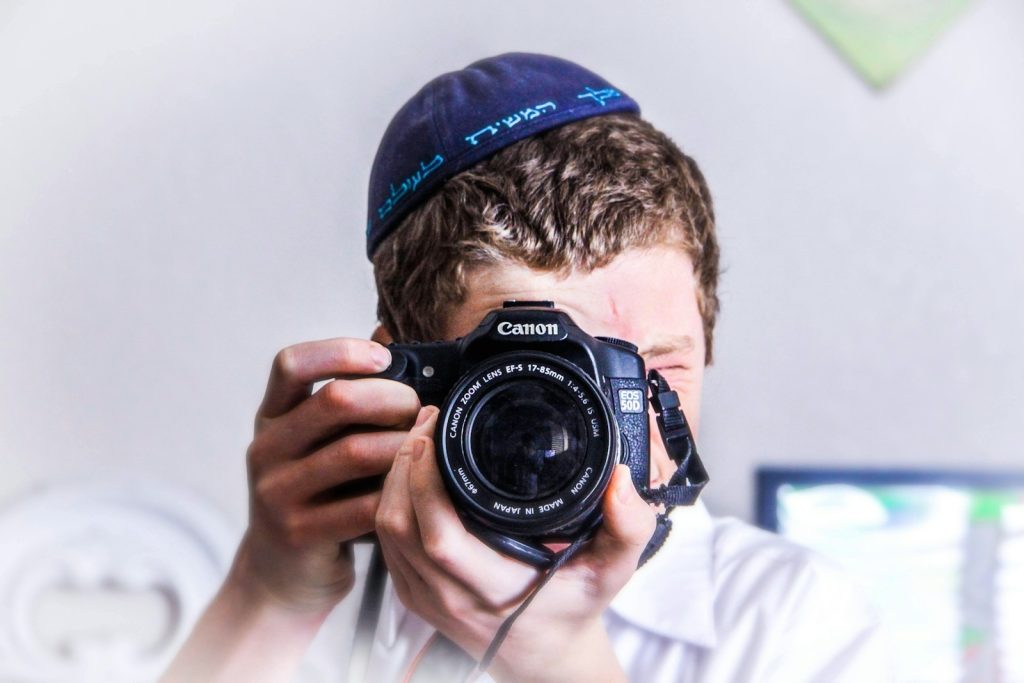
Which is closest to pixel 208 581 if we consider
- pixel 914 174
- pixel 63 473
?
pixel 63 473

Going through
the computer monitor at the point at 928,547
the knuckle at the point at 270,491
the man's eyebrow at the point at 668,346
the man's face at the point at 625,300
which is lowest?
the computer monitor at the point at 928,547

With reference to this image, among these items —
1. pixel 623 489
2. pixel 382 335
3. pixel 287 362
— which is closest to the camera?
pixel 623 489

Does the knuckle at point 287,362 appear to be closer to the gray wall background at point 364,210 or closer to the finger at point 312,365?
the finger at point 312,365

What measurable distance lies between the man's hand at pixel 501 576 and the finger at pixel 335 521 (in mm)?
61

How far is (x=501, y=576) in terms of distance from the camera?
352 mm

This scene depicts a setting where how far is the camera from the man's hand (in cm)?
34

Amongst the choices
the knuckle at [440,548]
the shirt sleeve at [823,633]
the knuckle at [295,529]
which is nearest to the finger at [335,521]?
the knuckle at [295,529]

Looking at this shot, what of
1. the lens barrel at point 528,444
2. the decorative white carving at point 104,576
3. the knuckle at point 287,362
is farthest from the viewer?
the decorative white carving at point 104,576

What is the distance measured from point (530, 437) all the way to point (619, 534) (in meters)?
0.05

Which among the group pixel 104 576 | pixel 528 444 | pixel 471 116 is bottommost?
pixel 104 576

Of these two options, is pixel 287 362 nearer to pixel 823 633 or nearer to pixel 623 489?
pixel 623 489

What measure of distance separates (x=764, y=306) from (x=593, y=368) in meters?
0.29

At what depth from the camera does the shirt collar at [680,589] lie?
510 millimetres

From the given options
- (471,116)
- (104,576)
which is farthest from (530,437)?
(104,576)
